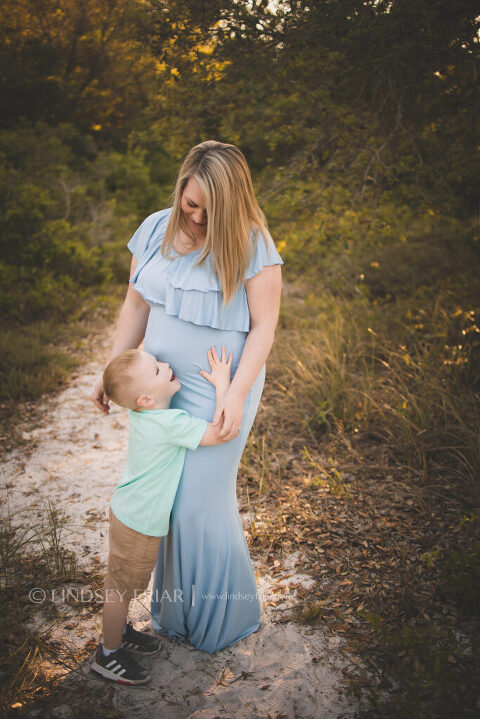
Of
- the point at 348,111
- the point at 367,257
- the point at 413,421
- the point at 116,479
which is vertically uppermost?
the point at 348,111

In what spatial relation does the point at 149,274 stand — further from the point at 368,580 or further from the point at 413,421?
the point at 413,421

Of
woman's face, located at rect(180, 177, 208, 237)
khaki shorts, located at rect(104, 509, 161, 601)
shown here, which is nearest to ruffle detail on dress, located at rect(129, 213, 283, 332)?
woman's face, located at rect(180, 177, 208, 237)

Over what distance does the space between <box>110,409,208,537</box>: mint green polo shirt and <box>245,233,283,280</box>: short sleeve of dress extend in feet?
2.09

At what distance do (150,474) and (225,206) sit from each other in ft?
3.66

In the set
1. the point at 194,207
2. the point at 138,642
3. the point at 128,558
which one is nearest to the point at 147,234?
the point at 194,207

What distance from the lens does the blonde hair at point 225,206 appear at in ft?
5.93

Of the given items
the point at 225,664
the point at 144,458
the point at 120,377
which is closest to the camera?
the point at 120,377

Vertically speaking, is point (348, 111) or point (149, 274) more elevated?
point (348, 111)

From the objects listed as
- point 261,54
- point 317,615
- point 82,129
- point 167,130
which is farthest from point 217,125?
point 317,615

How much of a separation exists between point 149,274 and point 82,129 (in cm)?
643

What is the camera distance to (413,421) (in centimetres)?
383

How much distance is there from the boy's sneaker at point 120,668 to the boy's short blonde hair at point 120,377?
120cm

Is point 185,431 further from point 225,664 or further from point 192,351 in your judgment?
point 225,664

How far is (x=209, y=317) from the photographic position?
1909mm
